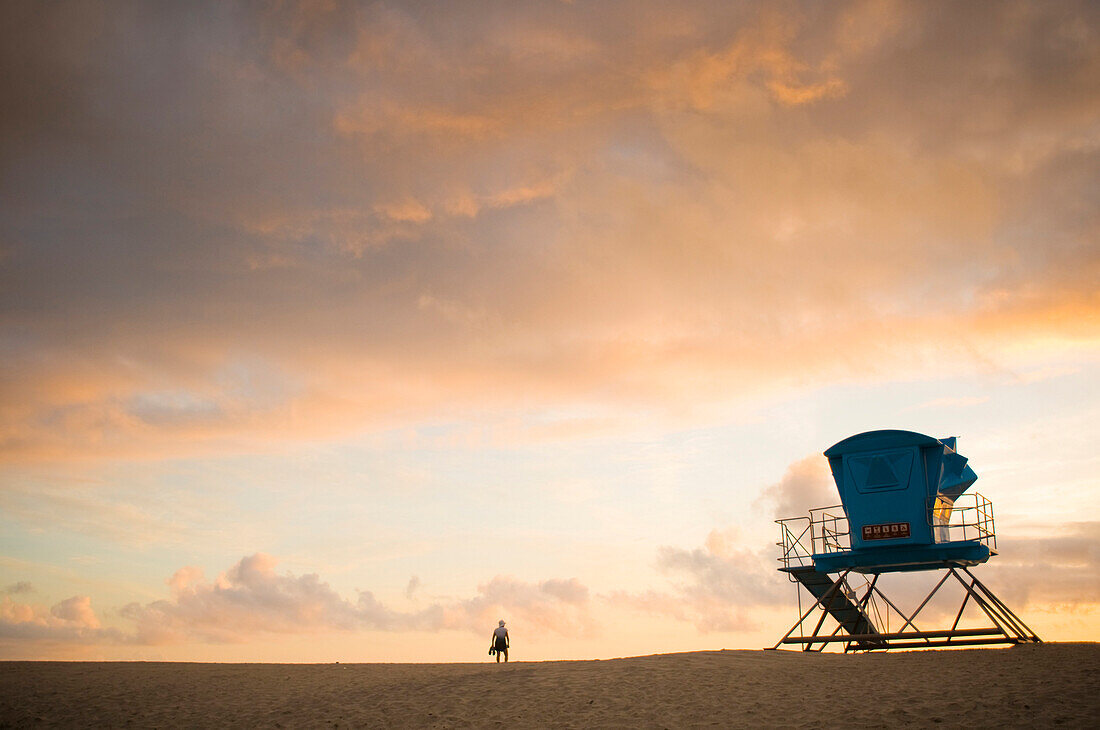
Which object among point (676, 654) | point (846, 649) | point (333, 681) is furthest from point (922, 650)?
point (333, 681)

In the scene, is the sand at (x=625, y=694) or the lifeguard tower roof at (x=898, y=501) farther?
the lifeguard tower roof at (x=898, y=501)

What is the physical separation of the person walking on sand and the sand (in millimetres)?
3282

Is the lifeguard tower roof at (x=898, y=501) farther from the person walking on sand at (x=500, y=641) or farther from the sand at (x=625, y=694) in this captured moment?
the person walking on sand at (x=500, y=641)

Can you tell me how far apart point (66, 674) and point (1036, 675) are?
34.8 metres

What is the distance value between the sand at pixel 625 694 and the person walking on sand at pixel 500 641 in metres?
3.28

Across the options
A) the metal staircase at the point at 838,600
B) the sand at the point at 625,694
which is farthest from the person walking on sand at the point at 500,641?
the metal staircase at the point at 838,600

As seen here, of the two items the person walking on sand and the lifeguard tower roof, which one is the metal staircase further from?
the person walking on sand

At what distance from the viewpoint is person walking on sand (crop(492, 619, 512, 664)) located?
38250 millimetres

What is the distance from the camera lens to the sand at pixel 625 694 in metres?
24.9

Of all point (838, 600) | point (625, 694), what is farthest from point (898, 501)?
point (625, 694)

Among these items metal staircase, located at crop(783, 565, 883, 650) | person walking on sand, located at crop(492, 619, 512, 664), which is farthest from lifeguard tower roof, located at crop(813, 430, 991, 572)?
person walking on sand, located at crop(492, 619, 512, 664)

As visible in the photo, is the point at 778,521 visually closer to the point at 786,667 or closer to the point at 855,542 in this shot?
the point at 855,542

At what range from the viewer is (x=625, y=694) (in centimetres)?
2806

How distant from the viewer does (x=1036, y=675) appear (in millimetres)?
27484
